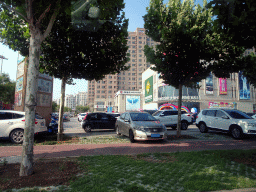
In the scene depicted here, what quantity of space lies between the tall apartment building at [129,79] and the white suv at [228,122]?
3923 inches

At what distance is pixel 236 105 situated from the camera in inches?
2084

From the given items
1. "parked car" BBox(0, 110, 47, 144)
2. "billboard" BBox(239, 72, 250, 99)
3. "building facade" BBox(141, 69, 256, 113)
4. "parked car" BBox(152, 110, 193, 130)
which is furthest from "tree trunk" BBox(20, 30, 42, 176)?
"billboard" BBox(239, 72, 250, 99)

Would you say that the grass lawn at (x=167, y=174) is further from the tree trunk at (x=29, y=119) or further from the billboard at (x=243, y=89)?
the billboard at (x=243, y=89)

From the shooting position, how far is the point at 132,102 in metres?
80.8

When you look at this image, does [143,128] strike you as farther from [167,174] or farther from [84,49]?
[84,49]

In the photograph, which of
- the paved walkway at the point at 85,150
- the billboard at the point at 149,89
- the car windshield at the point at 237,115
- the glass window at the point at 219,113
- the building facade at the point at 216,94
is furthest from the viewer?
the billboard at the point at 149,89

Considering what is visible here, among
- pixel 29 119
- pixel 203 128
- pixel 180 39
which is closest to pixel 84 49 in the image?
pixel 180 39

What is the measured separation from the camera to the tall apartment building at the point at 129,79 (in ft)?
369

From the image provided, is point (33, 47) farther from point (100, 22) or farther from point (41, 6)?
point (100, 22)

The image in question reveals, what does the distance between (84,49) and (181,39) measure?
4949 millimetres

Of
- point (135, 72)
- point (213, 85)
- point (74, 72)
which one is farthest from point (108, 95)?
point (74, 72)

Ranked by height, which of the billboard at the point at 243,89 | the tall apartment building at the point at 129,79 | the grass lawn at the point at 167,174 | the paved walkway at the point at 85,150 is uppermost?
the tall apartment building at the point at 129,79

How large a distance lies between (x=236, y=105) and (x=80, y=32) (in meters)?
55.5

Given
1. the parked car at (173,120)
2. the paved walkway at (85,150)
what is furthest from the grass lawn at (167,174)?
the parked car at (173,120)
